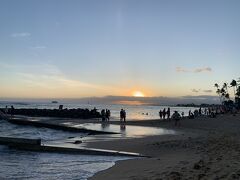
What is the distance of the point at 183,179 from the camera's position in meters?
10.1

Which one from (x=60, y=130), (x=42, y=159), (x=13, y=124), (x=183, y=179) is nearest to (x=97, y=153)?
(x=42, y=159)

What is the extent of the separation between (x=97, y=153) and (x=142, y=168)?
16.8 feet

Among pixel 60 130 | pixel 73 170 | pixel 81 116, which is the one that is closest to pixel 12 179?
pixel 73 170

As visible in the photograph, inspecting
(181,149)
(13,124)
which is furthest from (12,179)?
(13,124)

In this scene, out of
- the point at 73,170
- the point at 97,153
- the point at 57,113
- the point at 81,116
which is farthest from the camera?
the point at 57,113

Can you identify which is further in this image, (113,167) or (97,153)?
(97,153)

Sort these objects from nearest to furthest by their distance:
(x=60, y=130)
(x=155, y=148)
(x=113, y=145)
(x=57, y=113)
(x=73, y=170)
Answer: (x=73, y=170)
(x=155, y=148)
(x=113, y=145)
(x=60, y=130)
(x=57, y=113)

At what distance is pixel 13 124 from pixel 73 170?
119 ft

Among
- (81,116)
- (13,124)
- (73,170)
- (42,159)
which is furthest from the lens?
(81,116)

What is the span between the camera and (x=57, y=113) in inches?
2940

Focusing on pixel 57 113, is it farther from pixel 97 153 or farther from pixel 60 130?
pixel 97 153

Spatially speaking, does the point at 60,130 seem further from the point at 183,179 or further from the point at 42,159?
the point at 183,179

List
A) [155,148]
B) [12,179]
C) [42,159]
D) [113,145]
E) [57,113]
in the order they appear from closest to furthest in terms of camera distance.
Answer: [12,179]
[42,159]
[155,148]
[113,145]
[57,113]

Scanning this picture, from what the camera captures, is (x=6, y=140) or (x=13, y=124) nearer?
(x=6, y=140)
